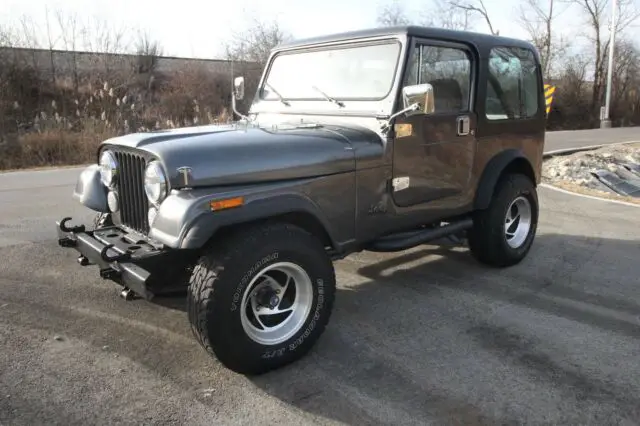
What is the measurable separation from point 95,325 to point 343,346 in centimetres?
174

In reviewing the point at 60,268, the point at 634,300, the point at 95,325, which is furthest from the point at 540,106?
the point at 60,268

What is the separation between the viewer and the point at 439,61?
4281mm

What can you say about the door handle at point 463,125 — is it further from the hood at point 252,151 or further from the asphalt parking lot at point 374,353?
the asphalt parking lot at point 374,353

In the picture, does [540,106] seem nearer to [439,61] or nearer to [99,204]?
[439,61]

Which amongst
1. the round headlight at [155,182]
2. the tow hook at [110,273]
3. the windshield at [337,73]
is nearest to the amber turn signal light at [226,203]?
the round headlight at [155,182]

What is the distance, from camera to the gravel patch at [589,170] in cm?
1002

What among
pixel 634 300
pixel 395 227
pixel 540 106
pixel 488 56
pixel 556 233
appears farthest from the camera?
pixel 556 233

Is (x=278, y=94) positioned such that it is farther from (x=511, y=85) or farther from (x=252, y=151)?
(x=511, y=85)

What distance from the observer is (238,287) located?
2994mm

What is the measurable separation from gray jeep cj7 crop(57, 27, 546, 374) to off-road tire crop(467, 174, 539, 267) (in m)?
0.01

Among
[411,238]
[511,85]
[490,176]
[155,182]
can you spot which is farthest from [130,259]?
[511,85]

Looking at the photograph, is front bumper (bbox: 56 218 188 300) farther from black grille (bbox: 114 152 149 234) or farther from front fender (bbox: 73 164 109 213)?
front fender (bbox: 73 164 109 213)

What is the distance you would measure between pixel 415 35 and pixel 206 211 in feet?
7.05

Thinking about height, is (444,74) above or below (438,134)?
above
